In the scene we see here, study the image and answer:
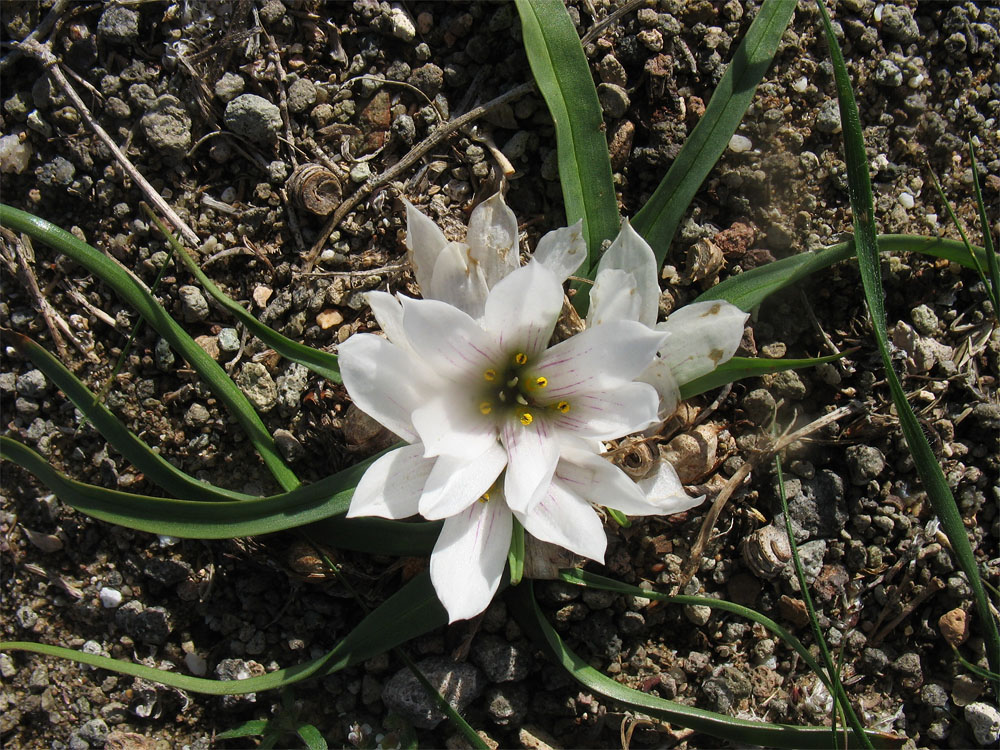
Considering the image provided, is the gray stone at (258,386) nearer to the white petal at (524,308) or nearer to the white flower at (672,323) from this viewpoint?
the white petal at (524,308)

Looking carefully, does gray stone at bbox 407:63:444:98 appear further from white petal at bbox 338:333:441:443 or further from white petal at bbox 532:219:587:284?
white petal at bbox 338:333:441:443

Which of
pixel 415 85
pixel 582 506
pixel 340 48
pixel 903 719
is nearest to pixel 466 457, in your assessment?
pixel 582 506

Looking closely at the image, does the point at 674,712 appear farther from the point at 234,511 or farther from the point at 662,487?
the point at 234,511

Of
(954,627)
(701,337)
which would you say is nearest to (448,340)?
(701,337)

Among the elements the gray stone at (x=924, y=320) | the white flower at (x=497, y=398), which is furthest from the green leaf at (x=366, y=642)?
A: the gray stone at (x=924, y=320)

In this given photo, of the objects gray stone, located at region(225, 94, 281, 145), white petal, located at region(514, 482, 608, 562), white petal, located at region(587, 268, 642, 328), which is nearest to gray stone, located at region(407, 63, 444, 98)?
gray stone, located at region(225, 94, 281, 145)
